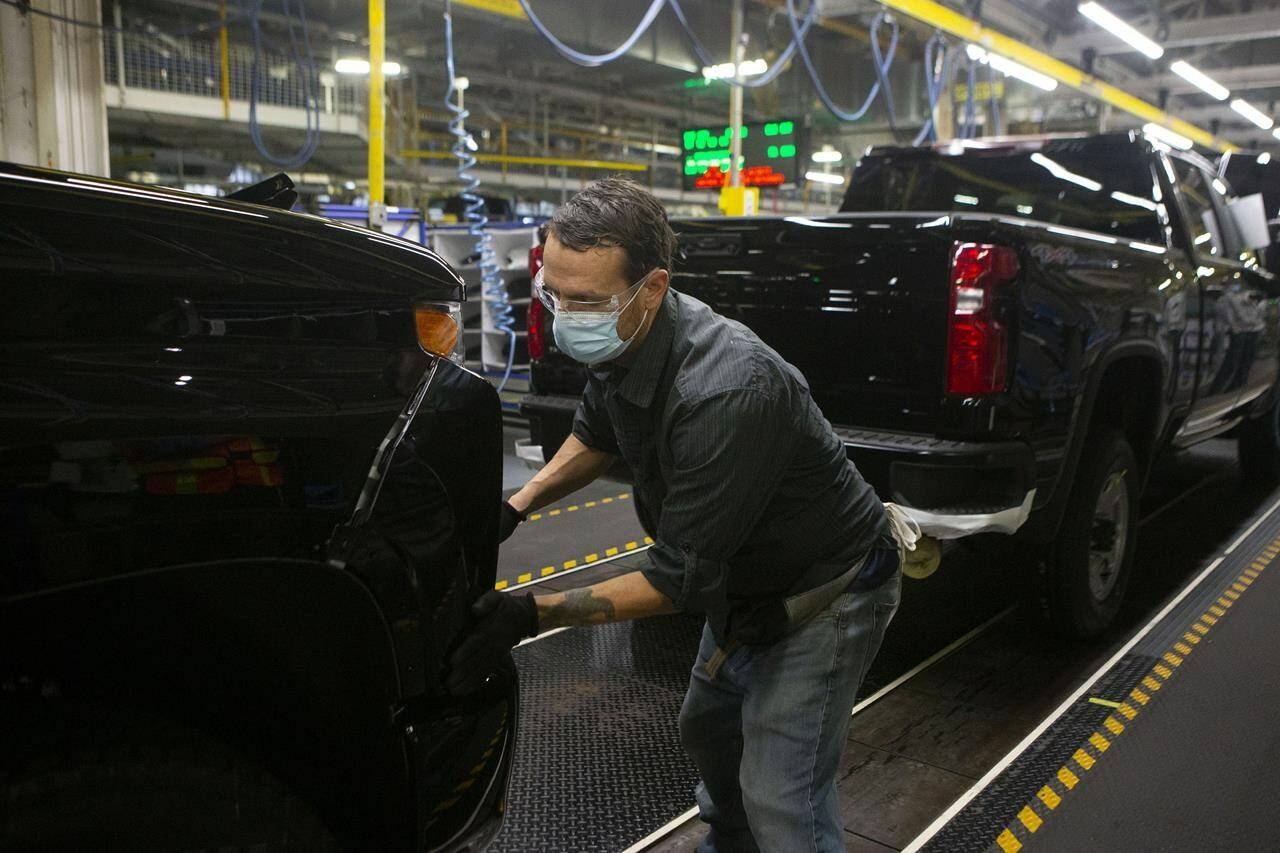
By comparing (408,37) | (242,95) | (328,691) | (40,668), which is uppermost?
(408,37)

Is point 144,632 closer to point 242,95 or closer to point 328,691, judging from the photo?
point 328,691

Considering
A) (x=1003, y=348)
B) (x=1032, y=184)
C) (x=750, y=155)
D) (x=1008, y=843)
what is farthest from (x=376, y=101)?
(x=750, y=155)

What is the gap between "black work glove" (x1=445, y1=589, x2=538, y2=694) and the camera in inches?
58.2

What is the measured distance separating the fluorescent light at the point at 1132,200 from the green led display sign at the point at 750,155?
7438 mm

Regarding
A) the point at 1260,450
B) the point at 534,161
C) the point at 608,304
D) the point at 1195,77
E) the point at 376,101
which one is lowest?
the point at 1260,450

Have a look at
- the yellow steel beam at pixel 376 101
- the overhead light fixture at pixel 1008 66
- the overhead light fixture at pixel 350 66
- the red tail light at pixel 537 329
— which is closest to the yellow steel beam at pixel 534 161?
the overhead light fixture at pixel 350 66

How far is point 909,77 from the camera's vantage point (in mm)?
13789

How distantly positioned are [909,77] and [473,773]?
13939 millimetres

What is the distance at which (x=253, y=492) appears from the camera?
4.14ft

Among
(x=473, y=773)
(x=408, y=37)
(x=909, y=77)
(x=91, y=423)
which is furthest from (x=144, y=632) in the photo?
(x=909, y=77)

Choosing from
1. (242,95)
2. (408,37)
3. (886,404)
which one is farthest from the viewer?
(408,37)

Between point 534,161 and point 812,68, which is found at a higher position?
point 812,68

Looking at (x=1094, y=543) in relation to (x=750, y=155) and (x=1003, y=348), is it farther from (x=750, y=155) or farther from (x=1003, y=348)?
(x=750, y=155)

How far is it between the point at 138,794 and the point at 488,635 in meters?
0.49
